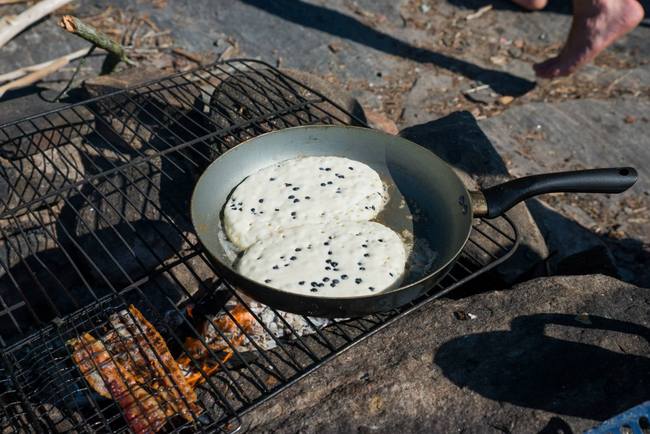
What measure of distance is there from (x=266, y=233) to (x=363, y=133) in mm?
709

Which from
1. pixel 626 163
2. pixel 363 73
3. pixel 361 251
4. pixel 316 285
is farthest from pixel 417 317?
pixel 363 73

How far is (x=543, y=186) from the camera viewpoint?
2297 mm

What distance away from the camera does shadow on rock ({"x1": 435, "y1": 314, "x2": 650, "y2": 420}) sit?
213 centimetres

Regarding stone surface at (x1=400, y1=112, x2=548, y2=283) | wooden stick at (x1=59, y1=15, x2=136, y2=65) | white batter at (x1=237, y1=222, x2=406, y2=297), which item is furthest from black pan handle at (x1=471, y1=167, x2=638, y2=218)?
wooden stick at (x1=59, y1=15, x2=136, y2=65)

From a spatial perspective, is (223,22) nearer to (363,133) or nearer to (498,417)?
(363,133)

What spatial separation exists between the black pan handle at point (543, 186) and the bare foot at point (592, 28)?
3.32 meters

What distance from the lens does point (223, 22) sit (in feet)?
19.5

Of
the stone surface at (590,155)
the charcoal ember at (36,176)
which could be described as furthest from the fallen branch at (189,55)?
the stone surface at (590,155)

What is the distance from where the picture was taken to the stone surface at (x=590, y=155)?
12.5 feet

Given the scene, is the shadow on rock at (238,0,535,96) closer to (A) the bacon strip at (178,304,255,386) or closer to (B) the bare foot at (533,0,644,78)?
(B) the bare foot at (533,0,644,78)

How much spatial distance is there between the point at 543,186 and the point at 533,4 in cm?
494

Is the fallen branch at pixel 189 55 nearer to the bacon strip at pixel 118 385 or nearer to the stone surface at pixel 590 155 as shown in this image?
the stone surface at pixel 590 155

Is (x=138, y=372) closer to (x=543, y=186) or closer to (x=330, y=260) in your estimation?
(x=330, y=260)

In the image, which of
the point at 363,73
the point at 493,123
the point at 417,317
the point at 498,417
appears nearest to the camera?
the point at 498,417
